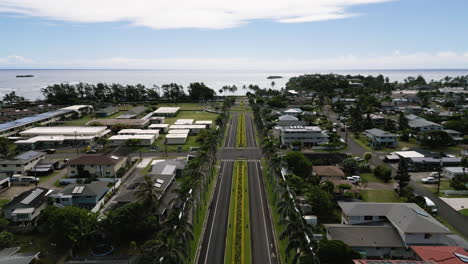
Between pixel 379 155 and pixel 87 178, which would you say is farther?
pixel 379 155

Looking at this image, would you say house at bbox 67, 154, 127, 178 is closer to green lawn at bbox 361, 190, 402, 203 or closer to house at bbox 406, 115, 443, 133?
green lawn at bbox 361, 190, 402, 203

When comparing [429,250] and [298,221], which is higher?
[298,221]

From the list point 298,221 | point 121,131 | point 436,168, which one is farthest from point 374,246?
point 121,131

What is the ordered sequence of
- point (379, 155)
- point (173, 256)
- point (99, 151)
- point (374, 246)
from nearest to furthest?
1. point (173, 256)
2. point (374, 246)
3. point (379, 155)
4. point (99, 151)

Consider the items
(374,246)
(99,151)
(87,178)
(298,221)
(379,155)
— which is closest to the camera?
(298,221)

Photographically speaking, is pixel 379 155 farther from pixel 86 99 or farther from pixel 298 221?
pixel 86 99

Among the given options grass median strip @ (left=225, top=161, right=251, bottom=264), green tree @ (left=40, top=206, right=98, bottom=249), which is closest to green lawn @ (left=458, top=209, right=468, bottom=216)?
grass median strip @ (left=225, top=161, right=251, bottom=264)

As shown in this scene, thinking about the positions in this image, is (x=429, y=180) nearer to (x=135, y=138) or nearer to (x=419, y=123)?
(x=419, y=123)
